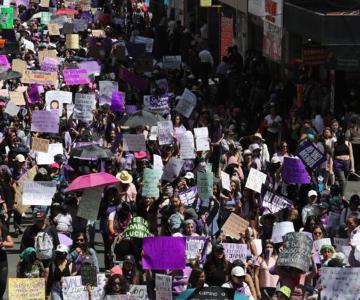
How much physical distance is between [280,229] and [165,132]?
27.2ft

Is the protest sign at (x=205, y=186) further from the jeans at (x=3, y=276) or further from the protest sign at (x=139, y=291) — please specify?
the protest sign at (x=139, y=291)

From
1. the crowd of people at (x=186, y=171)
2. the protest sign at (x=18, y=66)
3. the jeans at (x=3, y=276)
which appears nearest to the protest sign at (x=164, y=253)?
the crowd of people at (x=186, y=171)

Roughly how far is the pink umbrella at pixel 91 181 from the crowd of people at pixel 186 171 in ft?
0.27

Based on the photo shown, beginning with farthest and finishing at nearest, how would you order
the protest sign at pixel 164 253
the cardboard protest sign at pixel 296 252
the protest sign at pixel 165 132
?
the protest sign at pixel 165 132, the protest sign at pixel 164 253, the cardboard protest sign at pixel 296 252

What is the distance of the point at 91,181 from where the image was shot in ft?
68.6

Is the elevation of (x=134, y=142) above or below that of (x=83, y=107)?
below

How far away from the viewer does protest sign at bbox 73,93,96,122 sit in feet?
93.1

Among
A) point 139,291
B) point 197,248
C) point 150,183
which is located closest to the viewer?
point 139,291

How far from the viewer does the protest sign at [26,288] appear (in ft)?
51.1

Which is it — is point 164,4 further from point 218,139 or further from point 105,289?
point 105,289

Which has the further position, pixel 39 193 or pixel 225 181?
pixel 39 193

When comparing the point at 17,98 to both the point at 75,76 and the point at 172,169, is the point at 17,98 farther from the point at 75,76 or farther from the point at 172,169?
the point at 172,169

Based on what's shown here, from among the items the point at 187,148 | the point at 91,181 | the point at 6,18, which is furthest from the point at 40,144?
the point at 6,18

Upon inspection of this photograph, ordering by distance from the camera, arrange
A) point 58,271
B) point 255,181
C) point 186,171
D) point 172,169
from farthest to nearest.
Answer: point 186,171, point 172,169, point 255,181, point 58,271
